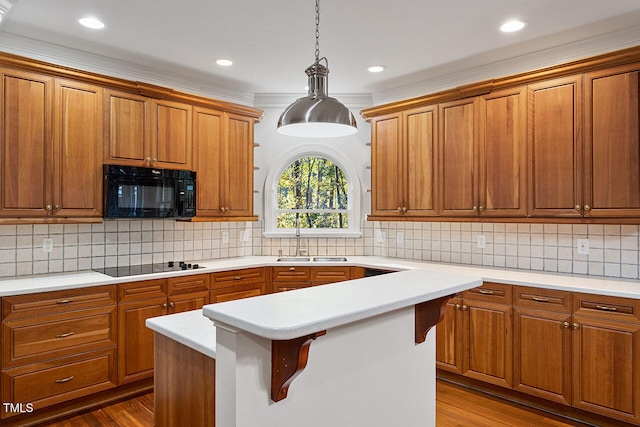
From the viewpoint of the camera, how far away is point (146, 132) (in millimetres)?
3520

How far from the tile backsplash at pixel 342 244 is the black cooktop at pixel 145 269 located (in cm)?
9

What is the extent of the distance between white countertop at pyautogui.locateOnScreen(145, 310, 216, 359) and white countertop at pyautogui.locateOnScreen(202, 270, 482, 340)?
241 millimetres

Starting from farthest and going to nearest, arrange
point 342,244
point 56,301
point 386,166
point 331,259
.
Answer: point 342,244 → point 331,259 → point 386,166 → point 56,301

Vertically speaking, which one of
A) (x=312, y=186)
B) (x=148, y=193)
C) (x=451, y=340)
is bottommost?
(x=451, y=340)

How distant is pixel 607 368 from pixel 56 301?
3.58 m

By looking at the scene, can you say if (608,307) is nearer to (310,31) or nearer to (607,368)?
(607,368)

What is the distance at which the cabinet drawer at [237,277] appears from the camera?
144 inches

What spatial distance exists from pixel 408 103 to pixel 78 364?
3.40m

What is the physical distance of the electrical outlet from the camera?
127 inches

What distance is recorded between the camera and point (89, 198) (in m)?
3.20

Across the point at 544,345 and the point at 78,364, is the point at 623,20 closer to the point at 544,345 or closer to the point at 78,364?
the point at 544,345

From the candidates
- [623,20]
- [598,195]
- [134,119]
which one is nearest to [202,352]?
[134,119]

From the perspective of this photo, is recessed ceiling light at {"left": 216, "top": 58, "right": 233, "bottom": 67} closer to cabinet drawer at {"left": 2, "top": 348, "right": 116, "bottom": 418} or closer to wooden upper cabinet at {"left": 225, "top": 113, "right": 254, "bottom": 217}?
wooden upper cabinet at {"left": 225, "top": 113, "right": 254, "bottom": 217}

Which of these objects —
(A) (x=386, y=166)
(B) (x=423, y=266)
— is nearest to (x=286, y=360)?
(B) (x=423, y=266)
